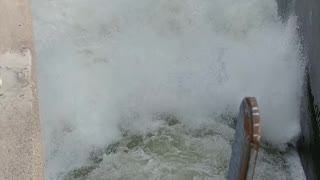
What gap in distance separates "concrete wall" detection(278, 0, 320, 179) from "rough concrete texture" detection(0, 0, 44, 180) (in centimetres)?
267

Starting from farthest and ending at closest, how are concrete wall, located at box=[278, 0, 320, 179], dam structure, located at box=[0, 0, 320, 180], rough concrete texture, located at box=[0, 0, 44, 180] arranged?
dam structure, located at box=[0, 0, 320, 180] < concrete wall, located at box=[278, 0, 320, 179] < rough concrete texture, located at box=[0, 0, 44, 180]

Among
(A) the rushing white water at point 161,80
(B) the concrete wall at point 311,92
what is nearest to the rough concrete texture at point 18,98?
(A) the rushing white water at point 161,80

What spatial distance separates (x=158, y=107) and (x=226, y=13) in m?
1.72

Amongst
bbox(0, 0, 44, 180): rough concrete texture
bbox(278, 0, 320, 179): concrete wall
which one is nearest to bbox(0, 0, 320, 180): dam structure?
bbox(278, 0, 320, 179): concrete wall

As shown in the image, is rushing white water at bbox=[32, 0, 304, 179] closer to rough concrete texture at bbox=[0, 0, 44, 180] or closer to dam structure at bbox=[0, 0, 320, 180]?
dam structure at bbox=[0, 0, 320, 180]

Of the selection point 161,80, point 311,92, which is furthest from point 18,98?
point 311,92

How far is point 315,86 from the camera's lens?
507 centimetres

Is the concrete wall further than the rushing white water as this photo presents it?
No

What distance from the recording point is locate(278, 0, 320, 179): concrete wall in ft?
16.3

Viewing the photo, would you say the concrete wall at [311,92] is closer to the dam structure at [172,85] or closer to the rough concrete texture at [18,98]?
the dam structure at [172,85]

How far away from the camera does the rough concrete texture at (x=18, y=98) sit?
317 centimetres

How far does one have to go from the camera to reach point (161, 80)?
6.00 meters

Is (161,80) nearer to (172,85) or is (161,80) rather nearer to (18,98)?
(172,85)

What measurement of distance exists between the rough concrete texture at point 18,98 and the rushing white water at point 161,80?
1559 mm
